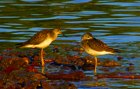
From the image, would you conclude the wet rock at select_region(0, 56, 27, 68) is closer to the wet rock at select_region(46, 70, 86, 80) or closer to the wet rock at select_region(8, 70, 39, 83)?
the wet rock at select_region(46, 70, 86, 80)

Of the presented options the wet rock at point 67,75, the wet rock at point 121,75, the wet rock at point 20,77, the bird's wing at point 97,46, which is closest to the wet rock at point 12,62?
the wet rock at point 67,75

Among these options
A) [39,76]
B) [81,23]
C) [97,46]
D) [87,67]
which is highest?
[81,23]

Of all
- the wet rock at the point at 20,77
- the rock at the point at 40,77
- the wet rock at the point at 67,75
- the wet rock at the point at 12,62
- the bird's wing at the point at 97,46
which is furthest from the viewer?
the bird's wing at the point at 97,46

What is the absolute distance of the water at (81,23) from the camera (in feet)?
48.0

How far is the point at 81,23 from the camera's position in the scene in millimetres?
21781

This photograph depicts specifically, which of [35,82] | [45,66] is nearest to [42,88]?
[35,82]

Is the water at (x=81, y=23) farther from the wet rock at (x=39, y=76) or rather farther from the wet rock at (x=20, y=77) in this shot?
the wet rock at (x=20, y=77)

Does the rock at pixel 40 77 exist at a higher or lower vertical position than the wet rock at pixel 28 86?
lower

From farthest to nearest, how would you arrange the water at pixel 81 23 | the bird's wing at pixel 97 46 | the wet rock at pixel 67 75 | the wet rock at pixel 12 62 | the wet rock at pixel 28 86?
1. the water at pixel 81 23
2. the bird's wing at pixel 97 46
3. the wet rock at pixel 12 62
4. the wet rock at pixel 67 75
5. the wet rock at pixel 28 86

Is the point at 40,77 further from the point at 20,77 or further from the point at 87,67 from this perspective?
the point at 87,67

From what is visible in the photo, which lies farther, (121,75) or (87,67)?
(87,67)

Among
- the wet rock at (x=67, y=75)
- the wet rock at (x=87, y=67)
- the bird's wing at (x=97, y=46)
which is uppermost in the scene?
the bird's wing at (x=97, y=46)

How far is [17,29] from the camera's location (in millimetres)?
20203

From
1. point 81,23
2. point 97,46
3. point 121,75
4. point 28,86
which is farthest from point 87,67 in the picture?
point 81,23
